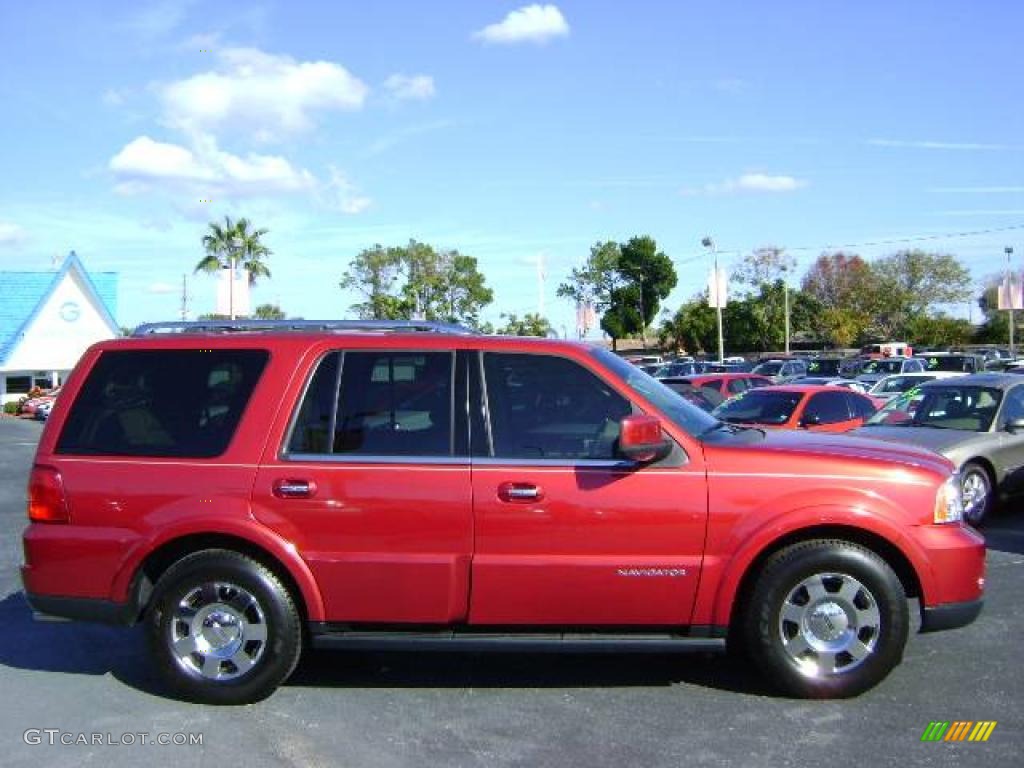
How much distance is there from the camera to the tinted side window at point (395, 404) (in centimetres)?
476

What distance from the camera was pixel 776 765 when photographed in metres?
3.93

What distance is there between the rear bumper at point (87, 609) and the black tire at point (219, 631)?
125 millimetres

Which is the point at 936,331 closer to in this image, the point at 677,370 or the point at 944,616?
the point at 677,370

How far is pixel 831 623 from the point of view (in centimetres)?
461

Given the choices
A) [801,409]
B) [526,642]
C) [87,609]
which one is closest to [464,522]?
[526,642]

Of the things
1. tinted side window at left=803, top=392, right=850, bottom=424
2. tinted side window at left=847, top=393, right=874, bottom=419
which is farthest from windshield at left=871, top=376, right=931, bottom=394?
tinted side window at left=803, top=392, right=850, bottom=424

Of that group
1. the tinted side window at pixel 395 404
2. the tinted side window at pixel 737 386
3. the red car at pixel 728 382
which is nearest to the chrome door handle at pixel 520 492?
the tinted side window at pixel 395 404

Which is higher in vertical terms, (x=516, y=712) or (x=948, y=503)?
(x=948, y=503)

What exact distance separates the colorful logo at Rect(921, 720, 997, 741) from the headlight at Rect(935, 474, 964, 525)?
0.92 meters

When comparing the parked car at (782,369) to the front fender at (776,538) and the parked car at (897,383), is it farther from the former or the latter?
the front fender at (776,538)

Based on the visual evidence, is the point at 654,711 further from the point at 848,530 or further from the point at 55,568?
the point at 55,568

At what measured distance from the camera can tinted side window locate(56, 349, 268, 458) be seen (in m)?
4.85

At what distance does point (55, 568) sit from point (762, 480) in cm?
354

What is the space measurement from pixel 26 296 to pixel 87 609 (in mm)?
53157
